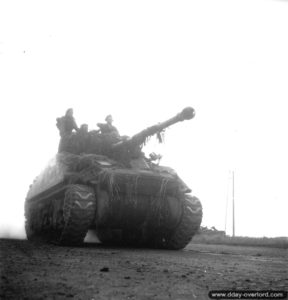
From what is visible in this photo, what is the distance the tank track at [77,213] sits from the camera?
9.48 metres

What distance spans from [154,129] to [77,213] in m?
2.65

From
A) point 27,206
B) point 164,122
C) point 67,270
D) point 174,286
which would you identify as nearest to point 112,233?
point 164,122

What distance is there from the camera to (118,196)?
33.3 ft

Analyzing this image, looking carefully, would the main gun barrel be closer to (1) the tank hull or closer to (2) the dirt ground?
(1) the tank hull

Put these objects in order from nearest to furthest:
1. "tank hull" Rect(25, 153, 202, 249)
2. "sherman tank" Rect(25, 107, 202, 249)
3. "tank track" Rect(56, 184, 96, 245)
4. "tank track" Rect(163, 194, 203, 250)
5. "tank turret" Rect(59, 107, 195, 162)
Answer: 1. "tank track" Rect(56, 184, 96, 245)
2. "tank hull" Rect(25, 153, 202, 249)
3. "sherman tank" Rect(25, 107, 202, 249)
4. "tank track" Rect(163, 194, 203, 250)
5. "tank turret" Rect(59, 107, 195, 162)

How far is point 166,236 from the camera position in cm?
1138

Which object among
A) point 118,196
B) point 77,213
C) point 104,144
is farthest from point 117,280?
point 104,144

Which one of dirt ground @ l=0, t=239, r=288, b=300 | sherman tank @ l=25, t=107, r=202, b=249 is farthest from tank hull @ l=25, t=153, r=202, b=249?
dirt ground @ l=0, t=239, r=288, b=300

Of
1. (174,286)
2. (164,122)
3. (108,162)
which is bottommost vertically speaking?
(174,286)

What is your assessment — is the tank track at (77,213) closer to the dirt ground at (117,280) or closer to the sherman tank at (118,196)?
the sherman tank at (118,196)

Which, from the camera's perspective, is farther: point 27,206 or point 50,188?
point 27,206

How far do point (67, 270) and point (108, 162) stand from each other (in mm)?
5742

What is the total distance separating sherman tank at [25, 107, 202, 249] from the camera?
388 inches

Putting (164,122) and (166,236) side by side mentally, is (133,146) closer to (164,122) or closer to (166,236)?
(164,122)
